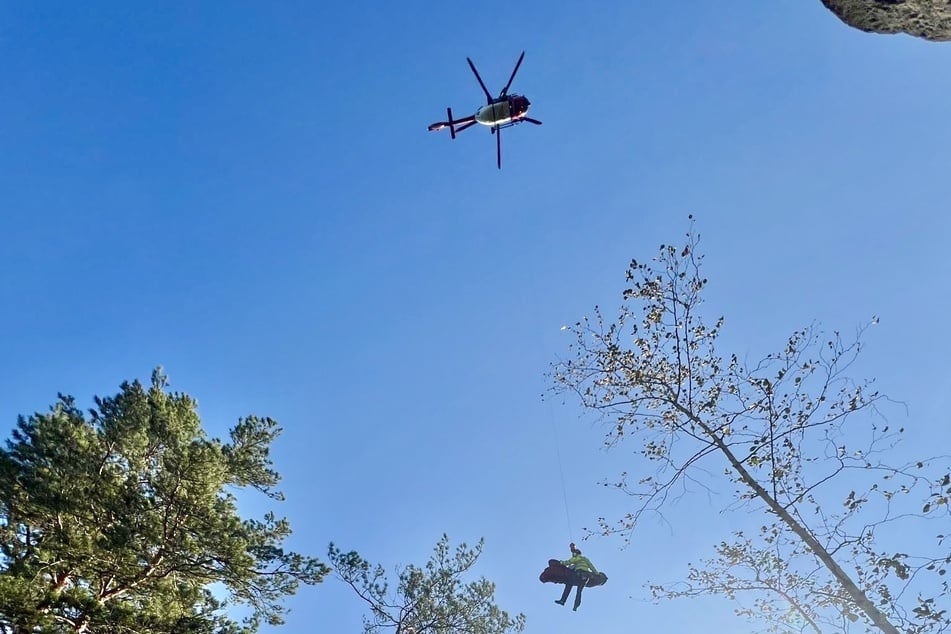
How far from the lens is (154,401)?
1446cm

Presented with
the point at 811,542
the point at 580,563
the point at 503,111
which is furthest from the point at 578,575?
the point at 503,111

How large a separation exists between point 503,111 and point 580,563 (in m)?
9.37

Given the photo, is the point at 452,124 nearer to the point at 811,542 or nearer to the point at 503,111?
the point at 503,111

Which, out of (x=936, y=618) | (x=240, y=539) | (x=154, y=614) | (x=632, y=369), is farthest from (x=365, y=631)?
(x=936, y=618)

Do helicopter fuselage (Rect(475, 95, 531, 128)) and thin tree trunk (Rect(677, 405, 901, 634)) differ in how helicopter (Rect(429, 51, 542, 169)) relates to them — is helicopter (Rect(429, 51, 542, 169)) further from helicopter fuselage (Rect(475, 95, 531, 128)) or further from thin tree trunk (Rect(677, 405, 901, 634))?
thin tree trunk (Rect(677, 405, 901, 634))

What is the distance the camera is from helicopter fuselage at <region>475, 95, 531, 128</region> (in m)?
11.3

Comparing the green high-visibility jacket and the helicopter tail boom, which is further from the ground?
the helicopter tail boom

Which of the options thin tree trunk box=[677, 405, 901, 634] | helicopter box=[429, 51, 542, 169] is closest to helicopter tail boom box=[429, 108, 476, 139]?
helicopter box=[429, 51, 542, 169]

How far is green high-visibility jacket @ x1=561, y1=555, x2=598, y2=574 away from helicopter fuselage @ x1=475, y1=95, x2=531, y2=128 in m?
9.13

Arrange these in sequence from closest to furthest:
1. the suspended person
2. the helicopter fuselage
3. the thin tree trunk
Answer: the thin tree trunk → the helicopter fuselage → the suspended person

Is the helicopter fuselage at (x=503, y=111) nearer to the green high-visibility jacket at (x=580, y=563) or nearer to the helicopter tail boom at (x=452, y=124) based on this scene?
the helicopter tail boom at (x=452, y=124)

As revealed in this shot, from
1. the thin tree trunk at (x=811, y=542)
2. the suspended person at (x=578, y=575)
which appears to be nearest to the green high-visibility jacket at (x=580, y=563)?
the suspended person at (x=578, y=575)

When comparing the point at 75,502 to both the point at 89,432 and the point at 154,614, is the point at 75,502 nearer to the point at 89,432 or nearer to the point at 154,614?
the point at 89,432

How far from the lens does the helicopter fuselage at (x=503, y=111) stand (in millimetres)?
11344
